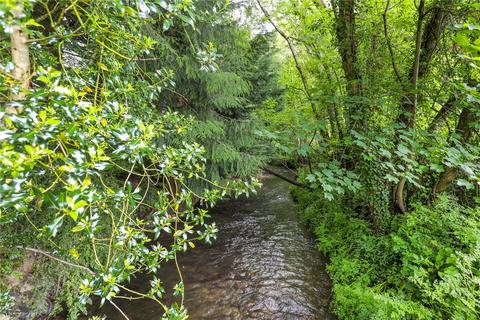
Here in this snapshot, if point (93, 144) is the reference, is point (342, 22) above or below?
above

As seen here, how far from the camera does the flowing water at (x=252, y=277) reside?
344cm

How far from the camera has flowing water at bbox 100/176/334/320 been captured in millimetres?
3441

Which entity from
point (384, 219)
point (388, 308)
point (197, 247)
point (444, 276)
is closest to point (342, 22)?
point (384, 219)

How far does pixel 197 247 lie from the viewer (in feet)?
17.2

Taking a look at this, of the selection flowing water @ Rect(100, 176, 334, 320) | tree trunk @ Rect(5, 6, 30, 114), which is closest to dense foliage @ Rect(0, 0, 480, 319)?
tree trunk @ Rect(5, 6, 30, 114)

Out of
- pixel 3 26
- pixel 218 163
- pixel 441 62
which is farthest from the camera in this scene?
pixel 218 163

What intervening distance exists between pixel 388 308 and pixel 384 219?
1488 mm

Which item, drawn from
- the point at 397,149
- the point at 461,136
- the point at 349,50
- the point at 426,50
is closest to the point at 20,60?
the point at 397,149

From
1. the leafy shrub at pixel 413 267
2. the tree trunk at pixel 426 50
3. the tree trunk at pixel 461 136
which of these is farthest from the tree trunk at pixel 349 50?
the leafy shrub at pixel 413 267

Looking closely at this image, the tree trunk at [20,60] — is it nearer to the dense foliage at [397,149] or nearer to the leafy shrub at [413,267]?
the dense foliage at [397,149]

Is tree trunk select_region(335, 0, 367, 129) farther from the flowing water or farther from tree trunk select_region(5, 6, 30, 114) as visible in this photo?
tree trunk select_region(5, 6, 30, 114)

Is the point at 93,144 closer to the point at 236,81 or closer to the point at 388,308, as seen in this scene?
the point at 388,308

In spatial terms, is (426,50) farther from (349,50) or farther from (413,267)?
(413,267)

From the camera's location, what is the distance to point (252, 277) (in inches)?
164
